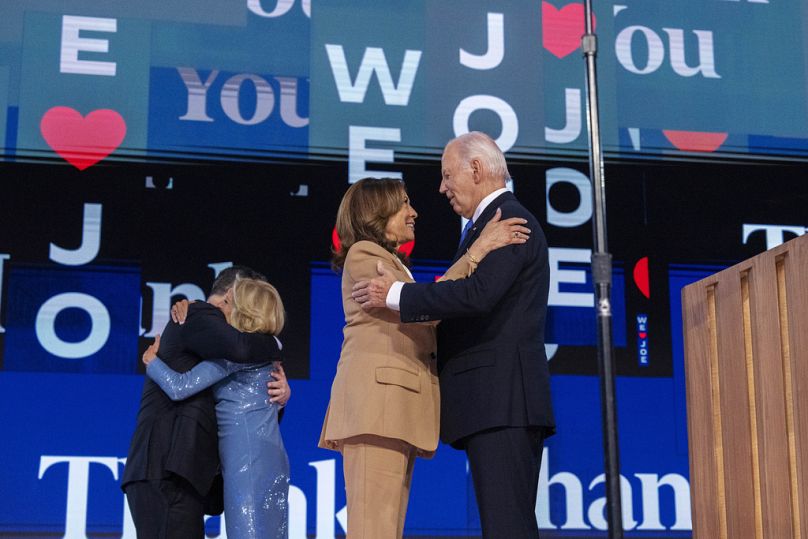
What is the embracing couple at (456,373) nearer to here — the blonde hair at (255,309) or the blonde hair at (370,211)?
the blonde hair at (370,211)

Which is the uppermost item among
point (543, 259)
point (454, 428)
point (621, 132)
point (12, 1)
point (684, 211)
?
point (12, 1)

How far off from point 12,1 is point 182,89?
2.63ft

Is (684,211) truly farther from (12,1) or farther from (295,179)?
(12,1)

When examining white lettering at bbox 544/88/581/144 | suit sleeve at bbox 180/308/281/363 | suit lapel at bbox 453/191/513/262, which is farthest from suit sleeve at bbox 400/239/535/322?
white lettering at bbox 544/88/581/144

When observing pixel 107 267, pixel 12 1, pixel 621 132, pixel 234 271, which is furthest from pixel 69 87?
pixel 621 132

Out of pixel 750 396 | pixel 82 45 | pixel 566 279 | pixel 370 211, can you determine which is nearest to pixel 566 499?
pixel 566 279

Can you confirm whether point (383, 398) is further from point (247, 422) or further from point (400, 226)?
point (247, 422)

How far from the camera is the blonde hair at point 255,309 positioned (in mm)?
3014

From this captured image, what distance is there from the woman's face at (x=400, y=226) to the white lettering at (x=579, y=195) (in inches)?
76.2

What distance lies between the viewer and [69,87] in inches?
162

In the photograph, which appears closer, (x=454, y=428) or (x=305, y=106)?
(x=454, y=428)

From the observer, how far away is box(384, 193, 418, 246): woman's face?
2.43 metres

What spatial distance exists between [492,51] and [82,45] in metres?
1.75

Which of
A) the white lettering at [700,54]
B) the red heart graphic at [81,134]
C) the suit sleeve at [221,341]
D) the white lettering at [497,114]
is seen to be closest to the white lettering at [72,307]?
the red heart graphic at [81,134]
